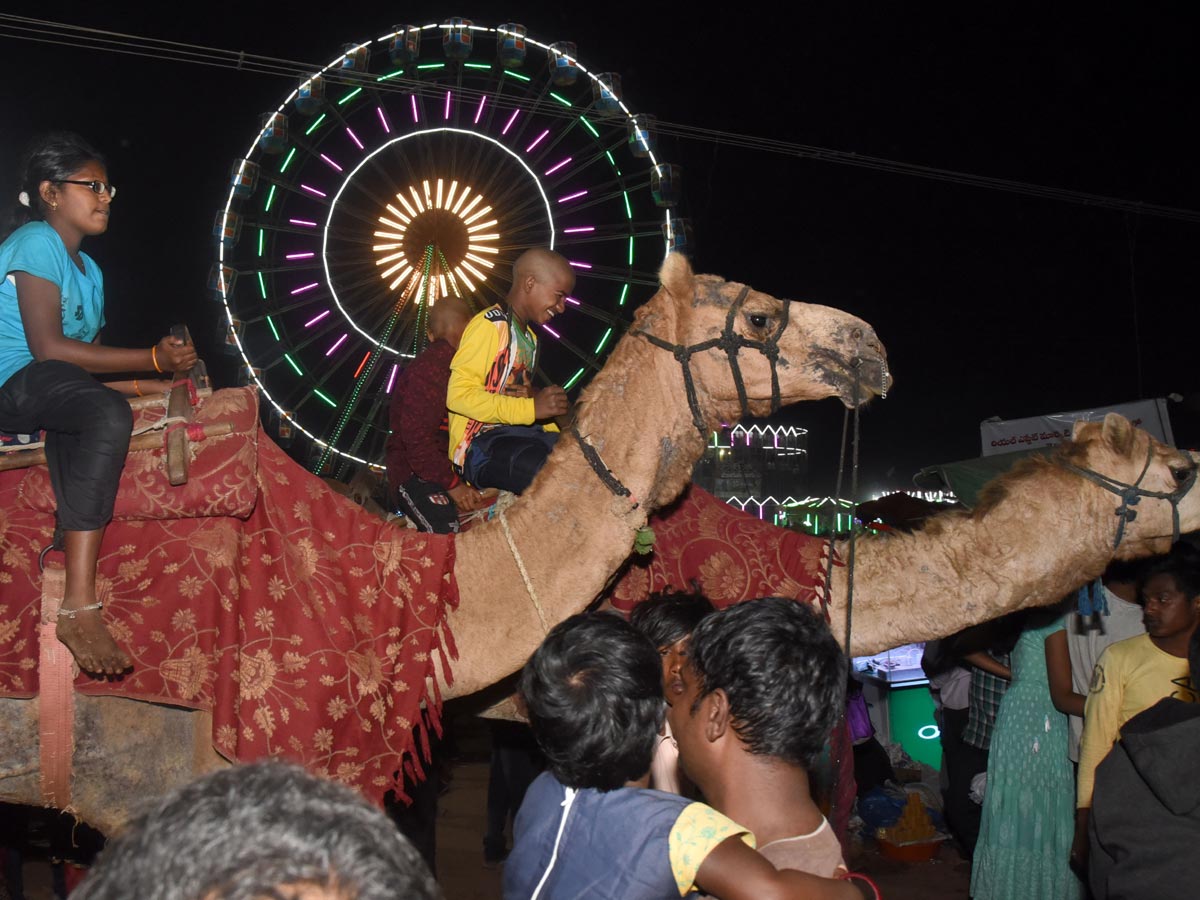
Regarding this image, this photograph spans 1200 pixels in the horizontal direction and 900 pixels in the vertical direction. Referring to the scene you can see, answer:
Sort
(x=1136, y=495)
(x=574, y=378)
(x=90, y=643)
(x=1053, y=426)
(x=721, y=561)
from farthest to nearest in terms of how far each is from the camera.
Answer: (x=1053, y=426) < (x=574, y=378) < (x=721, y=561) < (x=1136, y=495) < (x=90, y=643)

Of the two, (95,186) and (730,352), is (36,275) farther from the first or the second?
(730,352)

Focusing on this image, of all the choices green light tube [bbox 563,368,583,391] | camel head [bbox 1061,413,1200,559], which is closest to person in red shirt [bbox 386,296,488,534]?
camel head [bbox 1061,413,1200,559]

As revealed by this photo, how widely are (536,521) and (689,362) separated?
32.7 inches

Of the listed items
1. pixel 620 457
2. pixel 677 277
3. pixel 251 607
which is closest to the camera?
pixel 251 607

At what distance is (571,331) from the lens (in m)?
10.1

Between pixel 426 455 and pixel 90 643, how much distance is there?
6.82 ft

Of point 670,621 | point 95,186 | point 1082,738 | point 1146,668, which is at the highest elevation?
point 95,186

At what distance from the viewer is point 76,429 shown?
3340mm

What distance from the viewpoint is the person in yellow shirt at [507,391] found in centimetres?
429

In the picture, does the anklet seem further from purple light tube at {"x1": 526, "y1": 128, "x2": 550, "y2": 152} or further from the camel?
purple light tube at {"x1": 526, "y1": 128, "x2": 550, "y2": 152}

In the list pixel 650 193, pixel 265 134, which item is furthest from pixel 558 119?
pixel 265 134

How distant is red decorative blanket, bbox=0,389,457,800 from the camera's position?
3322mm

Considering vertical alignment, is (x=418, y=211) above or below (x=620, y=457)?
above

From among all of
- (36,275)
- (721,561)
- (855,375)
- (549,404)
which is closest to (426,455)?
(549,404)
